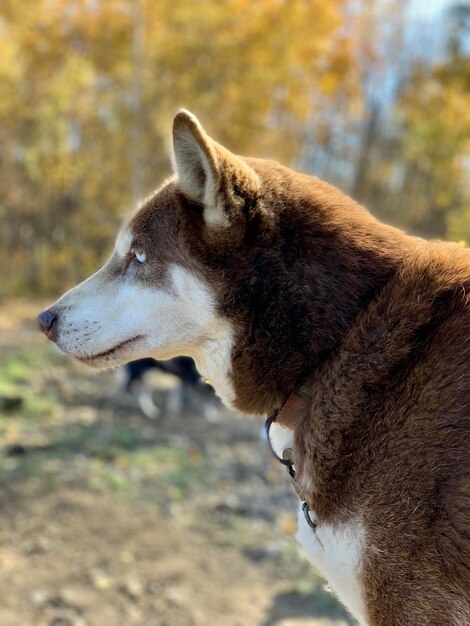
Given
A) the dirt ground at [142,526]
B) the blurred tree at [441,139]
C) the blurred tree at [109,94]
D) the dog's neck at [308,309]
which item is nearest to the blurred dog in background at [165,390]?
the dirt ground at [142,526]

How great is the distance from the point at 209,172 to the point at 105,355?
0.84 metres

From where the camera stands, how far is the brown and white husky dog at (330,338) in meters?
1.66

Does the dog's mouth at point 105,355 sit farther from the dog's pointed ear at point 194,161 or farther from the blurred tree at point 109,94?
the blurred tree at point 109,94

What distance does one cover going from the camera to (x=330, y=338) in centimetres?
190

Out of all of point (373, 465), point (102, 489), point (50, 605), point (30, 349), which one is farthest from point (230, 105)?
point (373, 465)

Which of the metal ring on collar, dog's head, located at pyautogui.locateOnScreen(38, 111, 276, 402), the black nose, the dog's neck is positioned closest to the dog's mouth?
dog's head, located at pyautogui.locateOnScreen(38, 111, 276, 402)

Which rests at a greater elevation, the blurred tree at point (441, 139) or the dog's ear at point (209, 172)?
the dog's ear at point (209, 172)

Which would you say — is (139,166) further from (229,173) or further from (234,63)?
(229,173)

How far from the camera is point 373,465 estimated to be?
68.5 inches

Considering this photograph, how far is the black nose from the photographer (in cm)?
236


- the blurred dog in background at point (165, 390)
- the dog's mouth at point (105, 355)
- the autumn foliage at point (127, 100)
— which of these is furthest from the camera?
the autumn foliage at point (127, 100)

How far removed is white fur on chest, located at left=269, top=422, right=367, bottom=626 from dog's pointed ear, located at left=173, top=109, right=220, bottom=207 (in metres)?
1.11

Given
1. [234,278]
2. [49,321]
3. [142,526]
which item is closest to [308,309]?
[234,278]

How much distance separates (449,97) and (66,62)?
11591 mm
